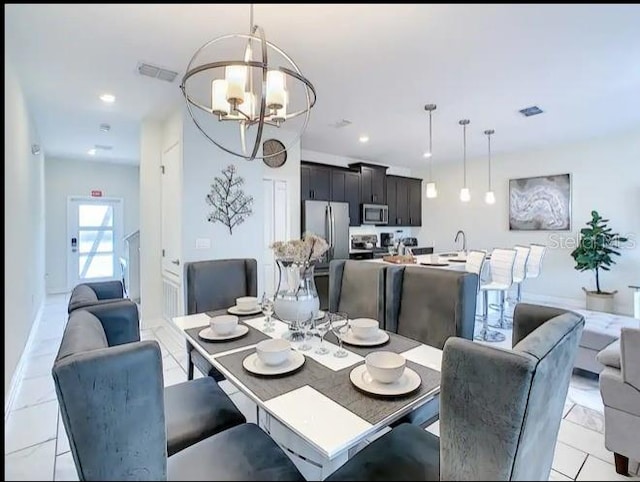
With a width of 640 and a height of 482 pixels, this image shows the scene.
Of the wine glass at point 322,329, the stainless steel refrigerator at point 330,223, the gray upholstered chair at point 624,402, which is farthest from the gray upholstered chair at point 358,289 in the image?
the stainless steel refrigerator at point 330,223

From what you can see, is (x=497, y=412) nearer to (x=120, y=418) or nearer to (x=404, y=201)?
(x=120, y=418)

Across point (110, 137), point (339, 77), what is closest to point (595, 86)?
point (339, 77)

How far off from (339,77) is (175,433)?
2.83 m

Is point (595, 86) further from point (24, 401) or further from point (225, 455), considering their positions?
point (24, 401)

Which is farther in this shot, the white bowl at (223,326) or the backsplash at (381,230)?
the backsplash at (381,230)

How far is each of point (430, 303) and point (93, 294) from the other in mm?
1900

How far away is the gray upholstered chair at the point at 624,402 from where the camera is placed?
1636mm

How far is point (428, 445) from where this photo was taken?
1193 millimetres

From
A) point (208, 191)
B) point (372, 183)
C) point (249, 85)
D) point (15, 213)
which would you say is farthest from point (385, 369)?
point (372, 183)

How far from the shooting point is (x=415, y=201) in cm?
745

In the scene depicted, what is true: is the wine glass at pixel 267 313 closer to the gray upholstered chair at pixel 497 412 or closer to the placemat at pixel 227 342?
the placemat at pixel 227 342

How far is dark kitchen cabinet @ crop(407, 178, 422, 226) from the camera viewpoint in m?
7.34

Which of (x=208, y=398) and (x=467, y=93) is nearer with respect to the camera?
(x=208, y=398)

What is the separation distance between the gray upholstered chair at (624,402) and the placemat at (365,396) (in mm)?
1064
